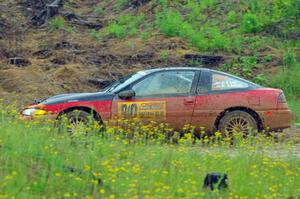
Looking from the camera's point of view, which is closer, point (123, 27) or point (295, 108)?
point (295, 108)

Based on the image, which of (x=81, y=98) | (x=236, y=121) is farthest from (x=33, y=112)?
(x=236, y=121)

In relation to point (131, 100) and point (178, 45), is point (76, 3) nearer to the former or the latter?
point (178, 45)

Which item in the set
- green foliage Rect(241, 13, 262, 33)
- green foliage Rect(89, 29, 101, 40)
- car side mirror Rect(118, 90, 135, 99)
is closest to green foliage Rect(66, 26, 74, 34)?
green foliage Rect(89, 29, 101, 40)

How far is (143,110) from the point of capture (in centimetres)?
1369

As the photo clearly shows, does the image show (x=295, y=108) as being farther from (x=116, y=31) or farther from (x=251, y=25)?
(x=116, y=31)

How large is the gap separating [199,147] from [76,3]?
21.8 meters

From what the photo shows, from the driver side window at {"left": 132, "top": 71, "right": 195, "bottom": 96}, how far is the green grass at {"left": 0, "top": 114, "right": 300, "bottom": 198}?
11.1 feet

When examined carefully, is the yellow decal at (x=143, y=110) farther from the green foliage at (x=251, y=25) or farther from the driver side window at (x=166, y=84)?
the green foliage at (x=251, y=25)

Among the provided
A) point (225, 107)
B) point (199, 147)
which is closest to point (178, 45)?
point (225, 107)

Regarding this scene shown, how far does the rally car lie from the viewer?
540 inches

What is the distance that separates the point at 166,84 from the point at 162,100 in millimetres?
409

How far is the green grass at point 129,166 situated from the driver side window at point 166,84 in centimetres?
340

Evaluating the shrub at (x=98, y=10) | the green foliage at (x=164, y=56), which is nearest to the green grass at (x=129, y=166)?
the green foliage at (x=164, y=56)

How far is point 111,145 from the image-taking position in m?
9.52
